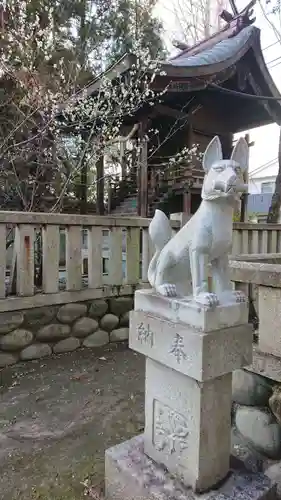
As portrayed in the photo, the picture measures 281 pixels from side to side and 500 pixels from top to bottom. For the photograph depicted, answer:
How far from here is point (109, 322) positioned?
4.03 m

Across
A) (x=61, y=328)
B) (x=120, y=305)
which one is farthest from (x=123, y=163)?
(x=61, y=328)

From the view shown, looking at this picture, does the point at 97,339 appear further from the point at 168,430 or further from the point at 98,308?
the point at 168,430

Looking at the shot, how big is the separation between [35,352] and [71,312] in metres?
0.55

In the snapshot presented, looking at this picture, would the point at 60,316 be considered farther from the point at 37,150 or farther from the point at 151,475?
the point at 37,150

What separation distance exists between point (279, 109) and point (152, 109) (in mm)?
3707

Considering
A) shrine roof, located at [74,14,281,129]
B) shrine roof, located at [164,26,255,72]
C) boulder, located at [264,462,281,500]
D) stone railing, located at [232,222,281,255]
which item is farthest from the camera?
shrine roof, located at [164,26,255,72]

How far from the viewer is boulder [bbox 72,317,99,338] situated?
12.4 feet

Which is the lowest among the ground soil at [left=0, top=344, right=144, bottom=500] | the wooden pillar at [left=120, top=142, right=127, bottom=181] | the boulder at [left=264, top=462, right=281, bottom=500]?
the ground soil at [left=0, top=344, right=144, bottom=500]

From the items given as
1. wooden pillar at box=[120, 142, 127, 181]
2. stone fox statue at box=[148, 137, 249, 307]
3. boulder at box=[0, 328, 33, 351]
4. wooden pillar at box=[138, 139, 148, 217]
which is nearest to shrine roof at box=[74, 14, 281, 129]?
wooden pillar at box=[138, 139, 148, 217]

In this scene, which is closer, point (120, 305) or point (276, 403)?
point (276, 403)

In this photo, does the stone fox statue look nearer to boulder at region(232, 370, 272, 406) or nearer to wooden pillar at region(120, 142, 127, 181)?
A: boulder at region(232, 370, 272, 406)

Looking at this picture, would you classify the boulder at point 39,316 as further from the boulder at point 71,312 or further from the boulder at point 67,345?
the boulder at point 67,345

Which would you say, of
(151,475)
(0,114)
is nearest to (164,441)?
(151,475)

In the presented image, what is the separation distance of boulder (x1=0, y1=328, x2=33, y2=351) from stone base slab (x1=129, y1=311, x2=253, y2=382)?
2.18 metres
